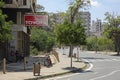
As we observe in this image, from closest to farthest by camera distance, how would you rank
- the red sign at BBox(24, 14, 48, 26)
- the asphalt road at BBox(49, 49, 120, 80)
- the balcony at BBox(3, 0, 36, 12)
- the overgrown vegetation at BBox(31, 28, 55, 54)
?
the asphalt road at BBox(49, 49, 120, 80) < the red sign at BBox(24, 14, 48, 26) < the balcony at BBox(3, 0, 36, 12) < the overgrown vegetation at BBox(31, 28, 55, 54)

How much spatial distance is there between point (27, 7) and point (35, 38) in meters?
26.7

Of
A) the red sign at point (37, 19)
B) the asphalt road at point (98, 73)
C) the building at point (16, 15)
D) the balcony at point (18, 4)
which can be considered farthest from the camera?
the building at point (16, 15)

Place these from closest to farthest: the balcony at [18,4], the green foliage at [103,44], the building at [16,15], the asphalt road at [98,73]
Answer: the asphalt road at [98,73]
the balcony at [18,4]
the building at [16,15]
the green foliage at [103,44]

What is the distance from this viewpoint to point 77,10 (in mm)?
72938

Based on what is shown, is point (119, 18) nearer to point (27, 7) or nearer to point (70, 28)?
point (27, 7)

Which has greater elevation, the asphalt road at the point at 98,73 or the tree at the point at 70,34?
the tree at the point at 70,34

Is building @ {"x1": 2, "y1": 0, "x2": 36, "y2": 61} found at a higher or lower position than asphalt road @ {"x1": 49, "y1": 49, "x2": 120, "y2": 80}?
higher

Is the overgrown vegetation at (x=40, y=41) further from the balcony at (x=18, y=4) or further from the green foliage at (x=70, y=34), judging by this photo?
the green foliage at (x=70, y=34)

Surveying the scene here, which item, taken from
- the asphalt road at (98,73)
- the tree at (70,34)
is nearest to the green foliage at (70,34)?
the tree at (70,34)

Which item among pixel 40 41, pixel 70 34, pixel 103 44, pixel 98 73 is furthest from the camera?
pixel 103 44

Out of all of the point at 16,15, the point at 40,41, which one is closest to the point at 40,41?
the point at 40,41

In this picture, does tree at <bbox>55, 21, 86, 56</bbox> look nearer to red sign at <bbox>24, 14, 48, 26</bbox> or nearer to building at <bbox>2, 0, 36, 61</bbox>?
red sign at <bbox>24, 14, 48, 26</bbox>

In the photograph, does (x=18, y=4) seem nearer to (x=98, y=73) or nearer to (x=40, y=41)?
(x=98, y=73)

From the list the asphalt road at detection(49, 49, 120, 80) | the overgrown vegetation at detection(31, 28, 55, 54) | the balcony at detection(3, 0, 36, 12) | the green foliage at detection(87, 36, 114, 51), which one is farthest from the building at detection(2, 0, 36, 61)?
the green foliage at detection(87, 36, 114, 51)
